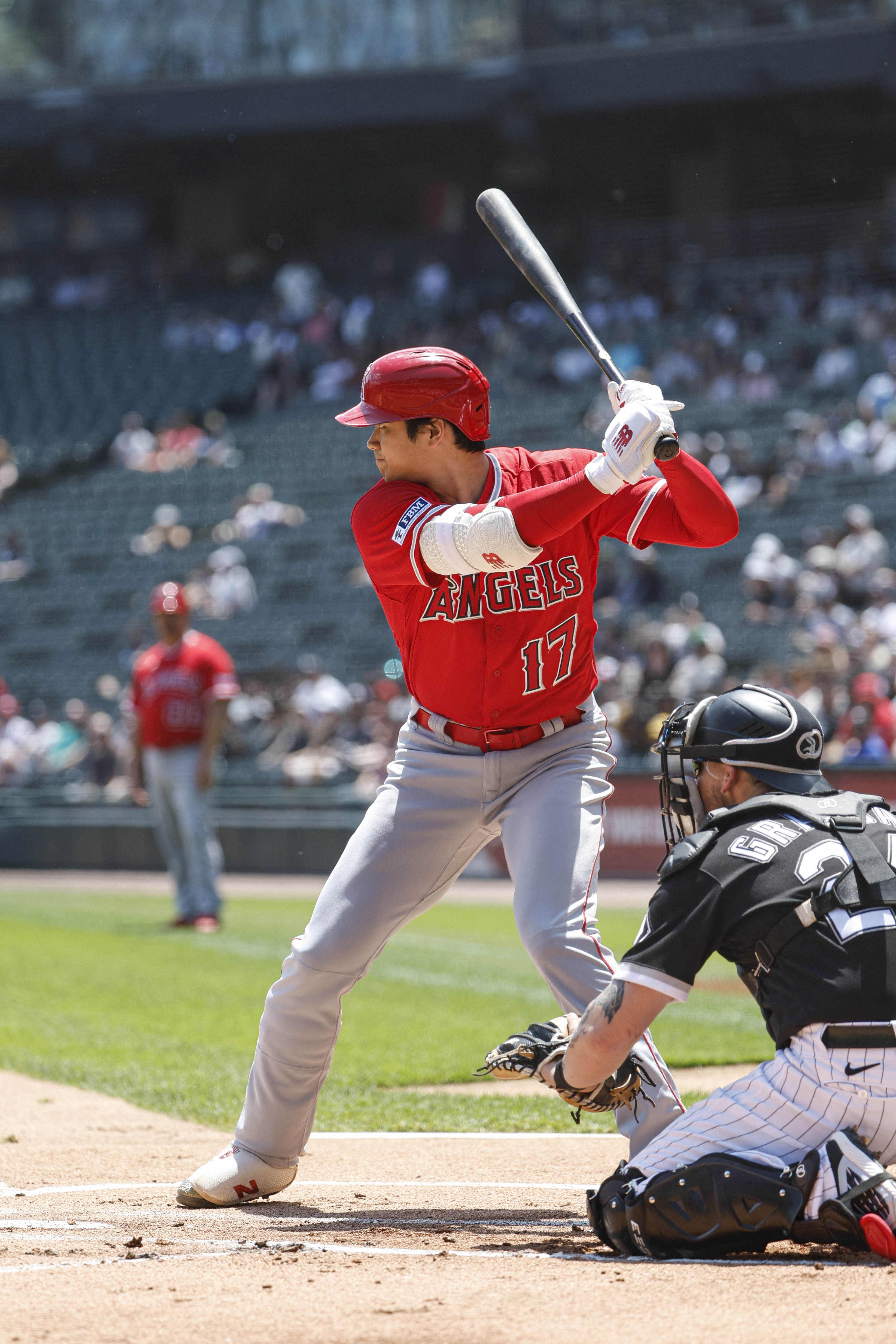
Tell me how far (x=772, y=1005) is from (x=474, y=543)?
1064mm

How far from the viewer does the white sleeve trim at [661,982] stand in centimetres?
288

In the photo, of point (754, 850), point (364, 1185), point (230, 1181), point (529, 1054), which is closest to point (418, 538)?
point (754, 850)

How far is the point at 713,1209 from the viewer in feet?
9.61

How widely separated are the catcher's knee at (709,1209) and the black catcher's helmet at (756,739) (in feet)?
2.32

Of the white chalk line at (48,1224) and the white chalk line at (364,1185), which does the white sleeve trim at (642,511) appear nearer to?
the white chalk line at (364,1185)

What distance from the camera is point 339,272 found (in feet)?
86.2

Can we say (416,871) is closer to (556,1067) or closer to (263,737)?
(556,1067)

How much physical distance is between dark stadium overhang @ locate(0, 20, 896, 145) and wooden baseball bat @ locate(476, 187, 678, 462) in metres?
19.6

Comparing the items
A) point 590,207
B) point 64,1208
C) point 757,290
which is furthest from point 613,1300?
point 590,207

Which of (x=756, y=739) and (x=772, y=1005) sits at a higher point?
(x=756, y=739)

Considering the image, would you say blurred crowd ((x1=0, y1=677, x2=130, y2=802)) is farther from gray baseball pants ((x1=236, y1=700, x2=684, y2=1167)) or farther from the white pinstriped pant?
the white pinstriped pant

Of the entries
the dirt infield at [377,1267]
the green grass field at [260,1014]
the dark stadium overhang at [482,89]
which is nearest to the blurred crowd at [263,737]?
→ the green grass field at [260,1014]

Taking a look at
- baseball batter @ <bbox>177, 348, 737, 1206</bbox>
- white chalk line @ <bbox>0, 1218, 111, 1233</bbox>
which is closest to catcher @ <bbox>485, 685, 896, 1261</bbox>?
baseball batter @ <bbox>177, 348, 737, 1206</bbox>

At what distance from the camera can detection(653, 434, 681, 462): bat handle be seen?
327cm
